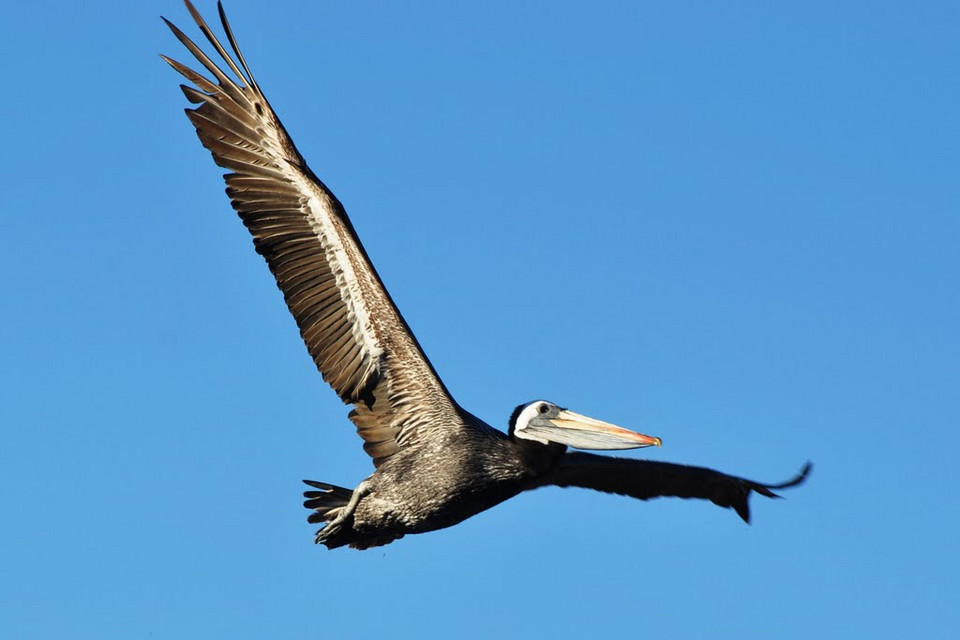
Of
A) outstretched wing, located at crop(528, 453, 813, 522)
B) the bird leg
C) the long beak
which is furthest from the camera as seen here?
outstretched wing, located at crop(528, 453, 813, 522)

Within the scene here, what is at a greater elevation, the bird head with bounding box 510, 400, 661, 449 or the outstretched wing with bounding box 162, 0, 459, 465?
the outstretched wing with bounding box 162, 0, 459, 465

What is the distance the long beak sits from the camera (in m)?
10.6

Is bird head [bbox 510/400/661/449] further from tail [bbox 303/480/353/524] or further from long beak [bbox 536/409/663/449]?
tail [bbox 303/480/353/524]

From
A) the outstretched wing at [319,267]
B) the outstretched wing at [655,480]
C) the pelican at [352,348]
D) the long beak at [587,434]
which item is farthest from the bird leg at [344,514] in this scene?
the outstretched wing at [655,480]

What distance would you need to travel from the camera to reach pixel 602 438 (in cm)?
1071

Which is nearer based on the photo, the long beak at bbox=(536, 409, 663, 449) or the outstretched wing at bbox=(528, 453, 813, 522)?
the long beak at bbox=(536, 409, 663, 449)

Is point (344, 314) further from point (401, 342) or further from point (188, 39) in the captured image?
point (188, 39)

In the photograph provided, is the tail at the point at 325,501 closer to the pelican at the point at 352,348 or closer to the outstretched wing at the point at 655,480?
the pelican at the point at 352,348

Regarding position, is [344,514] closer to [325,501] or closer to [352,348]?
[325,501]

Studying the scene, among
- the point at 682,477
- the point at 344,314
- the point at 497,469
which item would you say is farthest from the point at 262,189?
the point at 682,477

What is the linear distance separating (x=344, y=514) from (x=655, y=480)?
299cm

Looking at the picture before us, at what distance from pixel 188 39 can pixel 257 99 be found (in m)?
0.72

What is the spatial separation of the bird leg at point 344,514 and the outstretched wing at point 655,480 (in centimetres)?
174

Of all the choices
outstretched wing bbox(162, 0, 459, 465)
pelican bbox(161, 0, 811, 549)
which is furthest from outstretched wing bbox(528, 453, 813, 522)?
outstretched wing bbox(162, 0, 459, 465)
